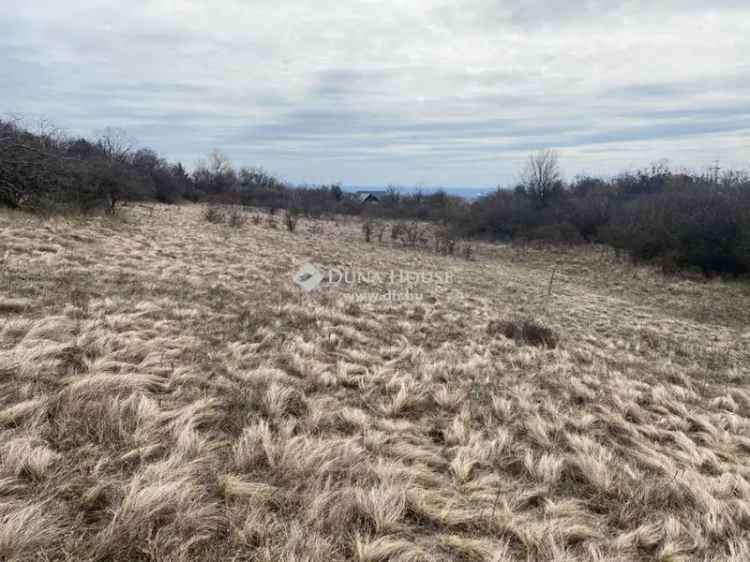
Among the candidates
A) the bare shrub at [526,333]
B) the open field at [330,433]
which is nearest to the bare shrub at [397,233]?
the open field at [330,433]

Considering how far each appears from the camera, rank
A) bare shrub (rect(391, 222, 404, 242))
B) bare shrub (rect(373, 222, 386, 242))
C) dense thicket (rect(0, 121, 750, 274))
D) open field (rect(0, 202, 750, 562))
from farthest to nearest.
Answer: bare shrub (rect(391, 222, 404, 242)) → bare shrub (rect(373, 222, 386, 242)) → dense thicket (rect(0, 121, 750, 274)) → open field (rect(0, 202, 750, 562))

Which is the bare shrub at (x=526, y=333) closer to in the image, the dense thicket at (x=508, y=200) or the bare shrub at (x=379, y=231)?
the dense thicket at (x=508, y=200)

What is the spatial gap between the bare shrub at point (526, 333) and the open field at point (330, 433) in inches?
8.3

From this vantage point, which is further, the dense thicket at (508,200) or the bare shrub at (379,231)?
the bare shrub at (379,231)

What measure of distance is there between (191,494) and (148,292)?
4.83 m

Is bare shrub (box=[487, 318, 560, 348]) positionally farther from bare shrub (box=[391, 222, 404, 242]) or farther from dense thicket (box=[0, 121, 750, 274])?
bare shrub (box=[391, 222, 404, 242])

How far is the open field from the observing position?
6.49ft

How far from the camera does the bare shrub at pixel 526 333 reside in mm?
6645

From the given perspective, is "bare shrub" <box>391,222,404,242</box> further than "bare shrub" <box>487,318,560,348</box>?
Yes

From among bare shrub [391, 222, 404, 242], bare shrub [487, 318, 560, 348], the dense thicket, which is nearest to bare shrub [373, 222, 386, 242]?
bare shrub [391, 222, 404, 242]

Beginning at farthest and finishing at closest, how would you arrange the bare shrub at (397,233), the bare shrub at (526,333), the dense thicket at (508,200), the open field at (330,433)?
the bare shrub at (397,233) → the dense thicket at (508,200) → the bare shrub at (526,333) → the open field at (330,433)

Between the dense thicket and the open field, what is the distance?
5.08 m

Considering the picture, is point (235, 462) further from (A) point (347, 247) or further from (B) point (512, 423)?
(A) point (347, 247)

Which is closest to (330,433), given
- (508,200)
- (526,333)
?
(526,333)
